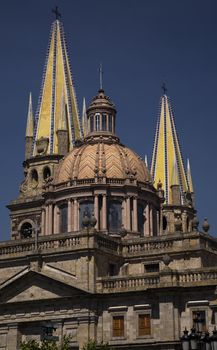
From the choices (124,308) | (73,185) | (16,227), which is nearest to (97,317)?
(124,308)

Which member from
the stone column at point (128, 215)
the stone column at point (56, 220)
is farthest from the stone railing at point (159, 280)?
the stone column at point (56, 220)

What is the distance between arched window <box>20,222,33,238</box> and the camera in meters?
80.9

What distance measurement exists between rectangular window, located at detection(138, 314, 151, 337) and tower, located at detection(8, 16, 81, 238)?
2996cm

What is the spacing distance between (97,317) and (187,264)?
7.35 metres

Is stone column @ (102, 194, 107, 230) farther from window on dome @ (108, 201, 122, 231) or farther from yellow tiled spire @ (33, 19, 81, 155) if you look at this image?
yellow tiled spire @ (33, 19, 81, 155)

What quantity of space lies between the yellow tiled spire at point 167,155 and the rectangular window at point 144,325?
130 feet

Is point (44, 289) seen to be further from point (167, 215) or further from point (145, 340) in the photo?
point (167, 215)

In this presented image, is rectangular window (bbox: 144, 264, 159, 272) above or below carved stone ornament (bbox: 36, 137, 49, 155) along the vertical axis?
below

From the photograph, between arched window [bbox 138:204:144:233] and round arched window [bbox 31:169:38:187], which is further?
round arched window [bbox 31:169:38:187]

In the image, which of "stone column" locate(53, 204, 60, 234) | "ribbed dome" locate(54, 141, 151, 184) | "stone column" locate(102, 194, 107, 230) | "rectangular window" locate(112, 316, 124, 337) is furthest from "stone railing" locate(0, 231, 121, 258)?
"ribbed dome" locate(54, 141, 151, 184)

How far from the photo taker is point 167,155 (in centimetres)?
9819

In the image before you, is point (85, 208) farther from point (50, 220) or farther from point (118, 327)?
point (118, 327)

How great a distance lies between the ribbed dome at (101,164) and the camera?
6850 cm

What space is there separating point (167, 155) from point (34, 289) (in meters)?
44.2
